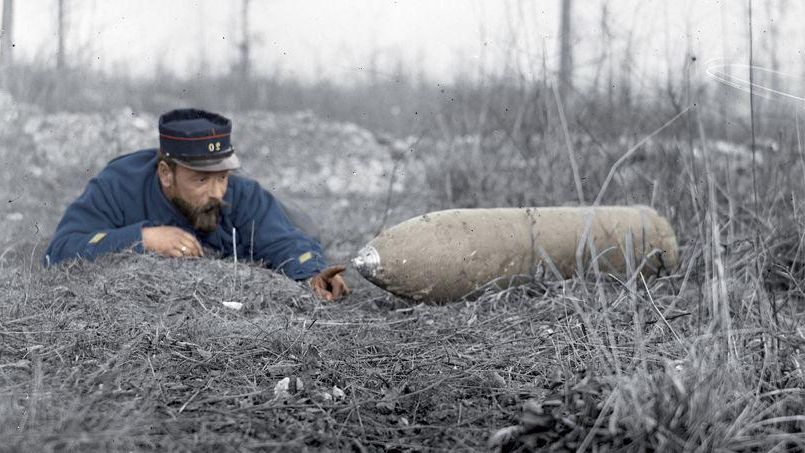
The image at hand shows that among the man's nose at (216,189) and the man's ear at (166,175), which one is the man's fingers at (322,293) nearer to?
the man's nose at (216,189)

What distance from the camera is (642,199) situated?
496cm

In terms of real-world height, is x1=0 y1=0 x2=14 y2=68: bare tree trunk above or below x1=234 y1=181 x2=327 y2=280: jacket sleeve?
above

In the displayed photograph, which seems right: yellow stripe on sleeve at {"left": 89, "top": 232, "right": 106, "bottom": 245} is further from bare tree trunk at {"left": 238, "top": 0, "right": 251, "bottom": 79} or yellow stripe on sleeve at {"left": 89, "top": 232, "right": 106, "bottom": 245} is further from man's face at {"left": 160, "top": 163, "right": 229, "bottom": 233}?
bare tree trunk at {"left": 238, "top": 0, "right": 251, "bottom": 79}

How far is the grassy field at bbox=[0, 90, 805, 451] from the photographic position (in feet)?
6.43

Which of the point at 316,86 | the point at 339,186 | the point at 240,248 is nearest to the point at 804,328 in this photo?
the point at 240,248

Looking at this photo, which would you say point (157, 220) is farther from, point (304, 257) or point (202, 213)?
point (304, 257)

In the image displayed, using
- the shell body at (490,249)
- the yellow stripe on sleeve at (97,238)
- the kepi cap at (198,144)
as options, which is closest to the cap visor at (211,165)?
the kepi cap at (198,144)

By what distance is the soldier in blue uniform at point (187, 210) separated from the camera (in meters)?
4.08

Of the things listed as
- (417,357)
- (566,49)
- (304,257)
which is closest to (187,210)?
(304,257)

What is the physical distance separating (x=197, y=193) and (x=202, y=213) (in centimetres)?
10

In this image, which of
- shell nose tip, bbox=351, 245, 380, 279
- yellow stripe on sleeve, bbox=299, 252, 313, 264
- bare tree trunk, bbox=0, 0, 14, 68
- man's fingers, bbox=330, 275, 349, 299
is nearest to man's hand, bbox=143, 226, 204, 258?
yellow stripe on sleeve, bbox=299, 252, 313, 264

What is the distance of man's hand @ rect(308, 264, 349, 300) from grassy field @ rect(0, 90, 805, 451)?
0.09m

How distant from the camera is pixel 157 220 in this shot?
4441 millimetres

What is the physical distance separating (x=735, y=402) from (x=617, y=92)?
13.8ft
